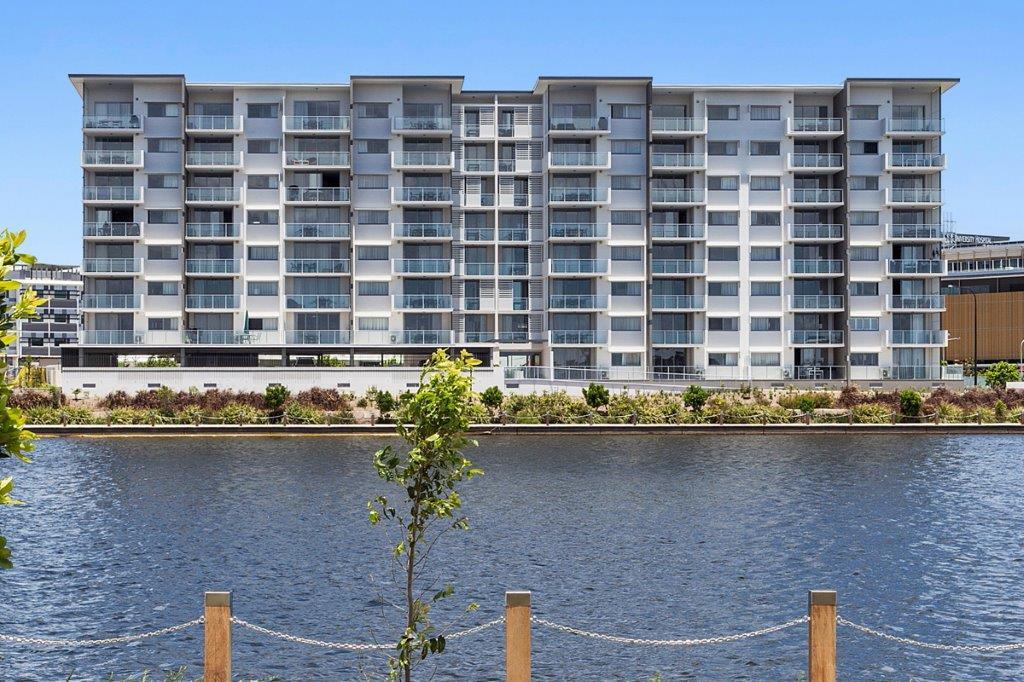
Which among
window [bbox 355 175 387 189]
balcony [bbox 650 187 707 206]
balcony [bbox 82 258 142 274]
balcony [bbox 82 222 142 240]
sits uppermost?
window [bbox 355 175 387 189]

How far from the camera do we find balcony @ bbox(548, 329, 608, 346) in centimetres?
8581

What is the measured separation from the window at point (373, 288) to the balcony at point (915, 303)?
3947 centimetres

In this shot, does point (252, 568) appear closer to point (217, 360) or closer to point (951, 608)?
point (951, 608)

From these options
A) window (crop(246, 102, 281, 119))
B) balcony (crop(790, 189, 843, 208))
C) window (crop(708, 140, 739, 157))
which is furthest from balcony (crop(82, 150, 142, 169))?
balcony (crop(790, 189, 843, 208))

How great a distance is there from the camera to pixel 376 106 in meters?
86.8

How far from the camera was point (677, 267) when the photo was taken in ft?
288

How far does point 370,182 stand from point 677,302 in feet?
84.4

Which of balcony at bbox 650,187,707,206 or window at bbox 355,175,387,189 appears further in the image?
balcony at bbox 650,187,707,206

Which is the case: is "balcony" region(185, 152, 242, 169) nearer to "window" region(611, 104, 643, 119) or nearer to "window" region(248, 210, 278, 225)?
"window" region(248, 210, 278, 225)

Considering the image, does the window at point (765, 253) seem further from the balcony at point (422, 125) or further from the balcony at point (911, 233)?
the balcony at point (422, 125)

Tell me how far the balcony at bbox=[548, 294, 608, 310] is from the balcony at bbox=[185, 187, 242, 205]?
25234 mm

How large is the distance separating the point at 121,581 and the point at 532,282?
207 feet

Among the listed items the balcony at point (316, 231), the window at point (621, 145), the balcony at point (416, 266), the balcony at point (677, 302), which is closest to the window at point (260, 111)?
the balcony at point (316, 231)

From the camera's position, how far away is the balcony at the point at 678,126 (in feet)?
285
